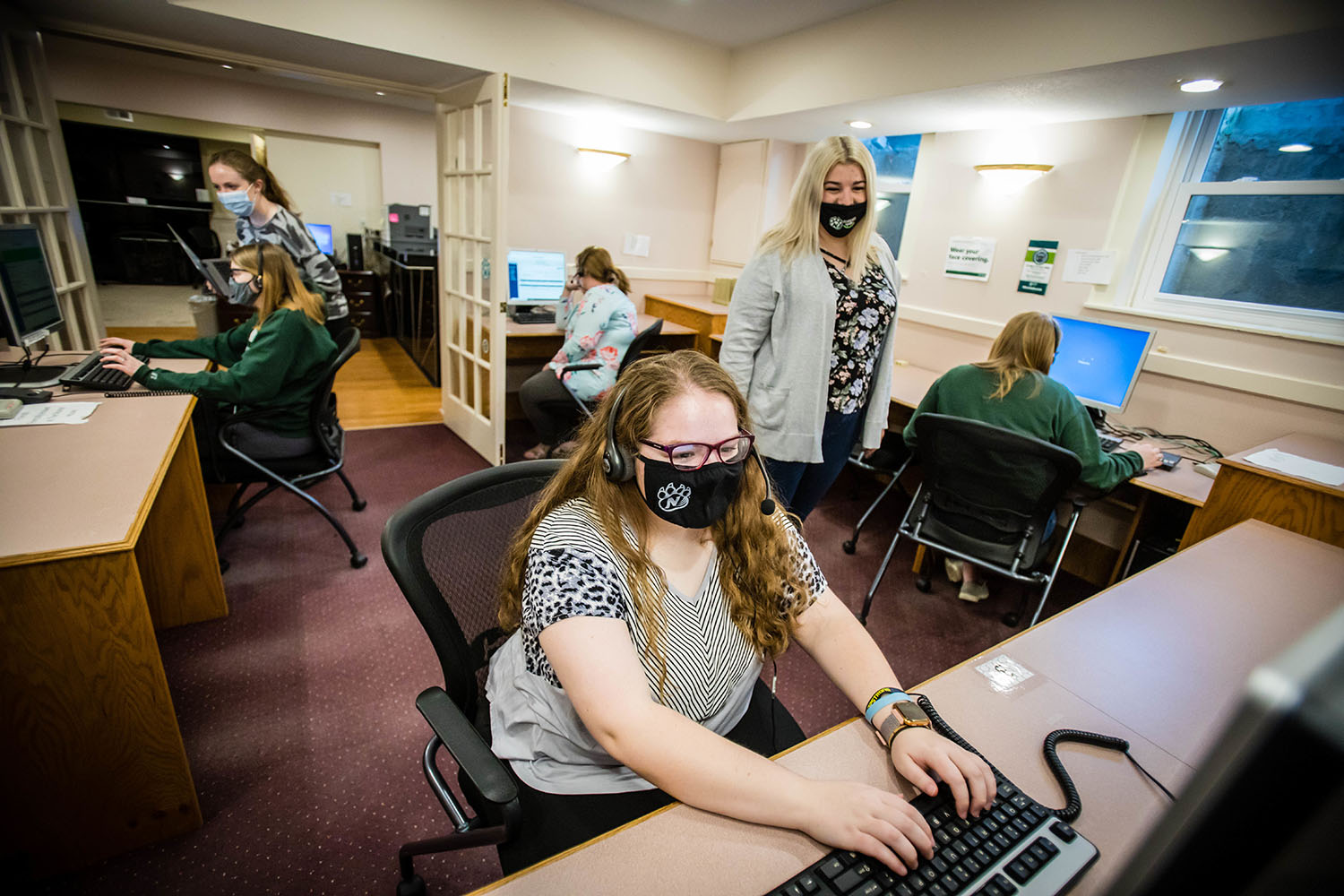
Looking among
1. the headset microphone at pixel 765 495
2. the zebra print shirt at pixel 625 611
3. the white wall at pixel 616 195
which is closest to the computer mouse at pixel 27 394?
the zebra print shirt at pixel 625 611

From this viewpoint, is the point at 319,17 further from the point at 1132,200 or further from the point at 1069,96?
the point at 1132,200

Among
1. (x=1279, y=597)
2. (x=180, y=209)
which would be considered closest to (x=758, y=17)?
(x=1279, y=597)

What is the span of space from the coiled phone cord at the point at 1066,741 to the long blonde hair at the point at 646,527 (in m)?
0.26

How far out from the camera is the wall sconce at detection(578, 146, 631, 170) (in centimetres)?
414

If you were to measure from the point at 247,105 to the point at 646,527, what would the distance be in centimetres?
688

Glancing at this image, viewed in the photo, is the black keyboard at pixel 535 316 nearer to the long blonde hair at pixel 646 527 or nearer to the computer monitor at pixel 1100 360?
the computer monitor at pixel 1100 360

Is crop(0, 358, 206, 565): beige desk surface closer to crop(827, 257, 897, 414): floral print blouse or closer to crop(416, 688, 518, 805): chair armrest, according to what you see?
crop(416, 688, 518, 805): chair armrest

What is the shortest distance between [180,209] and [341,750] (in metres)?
8.31

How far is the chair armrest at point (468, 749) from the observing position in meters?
0.84

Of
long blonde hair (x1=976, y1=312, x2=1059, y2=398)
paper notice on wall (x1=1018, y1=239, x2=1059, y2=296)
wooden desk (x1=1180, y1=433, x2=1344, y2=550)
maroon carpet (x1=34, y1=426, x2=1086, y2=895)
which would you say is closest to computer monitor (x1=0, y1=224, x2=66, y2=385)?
maroon carpet (x1=34, y1=426, x2=1086, y2=895)

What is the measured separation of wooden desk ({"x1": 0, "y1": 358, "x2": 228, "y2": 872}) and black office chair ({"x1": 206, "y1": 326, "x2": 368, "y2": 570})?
71 cm

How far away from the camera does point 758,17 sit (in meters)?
3.08

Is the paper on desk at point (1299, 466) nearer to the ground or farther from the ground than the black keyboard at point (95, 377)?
farther from the ground

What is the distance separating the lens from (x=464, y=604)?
112cm
